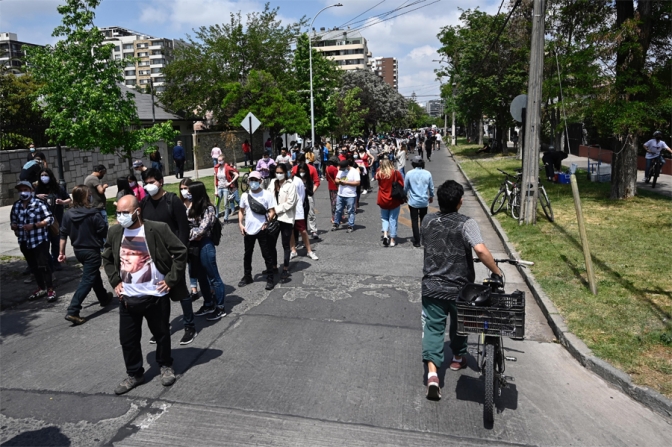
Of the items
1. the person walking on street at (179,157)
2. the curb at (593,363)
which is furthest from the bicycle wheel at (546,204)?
the person walking on street at (179,157)

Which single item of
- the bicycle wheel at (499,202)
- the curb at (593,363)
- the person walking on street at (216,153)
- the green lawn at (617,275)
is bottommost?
the curb at (593,363)

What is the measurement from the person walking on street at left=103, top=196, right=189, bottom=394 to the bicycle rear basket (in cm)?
250

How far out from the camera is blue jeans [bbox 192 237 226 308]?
6984mm

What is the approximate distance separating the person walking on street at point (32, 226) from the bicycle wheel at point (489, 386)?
20.5ft

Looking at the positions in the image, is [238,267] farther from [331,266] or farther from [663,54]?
[663,54]

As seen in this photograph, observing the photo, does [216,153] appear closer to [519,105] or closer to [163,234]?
[519,105]

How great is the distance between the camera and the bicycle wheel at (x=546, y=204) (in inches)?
512

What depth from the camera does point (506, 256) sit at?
34.7 feet

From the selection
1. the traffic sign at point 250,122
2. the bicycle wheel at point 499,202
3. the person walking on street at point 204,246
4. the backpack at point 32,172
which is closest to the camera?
the person walking on street at point 204,246

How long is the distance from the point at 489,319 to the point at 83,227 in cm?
527

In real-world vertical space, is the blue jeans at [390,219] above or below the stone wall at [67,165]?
below

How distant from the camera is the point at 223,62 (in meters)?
38.2

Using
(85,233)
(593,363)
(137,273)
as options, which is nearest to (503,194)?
(593,363)

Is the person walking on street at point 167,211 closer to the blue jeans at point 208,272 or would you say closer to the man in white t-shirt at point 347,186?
the blue jeans at point 208,272
